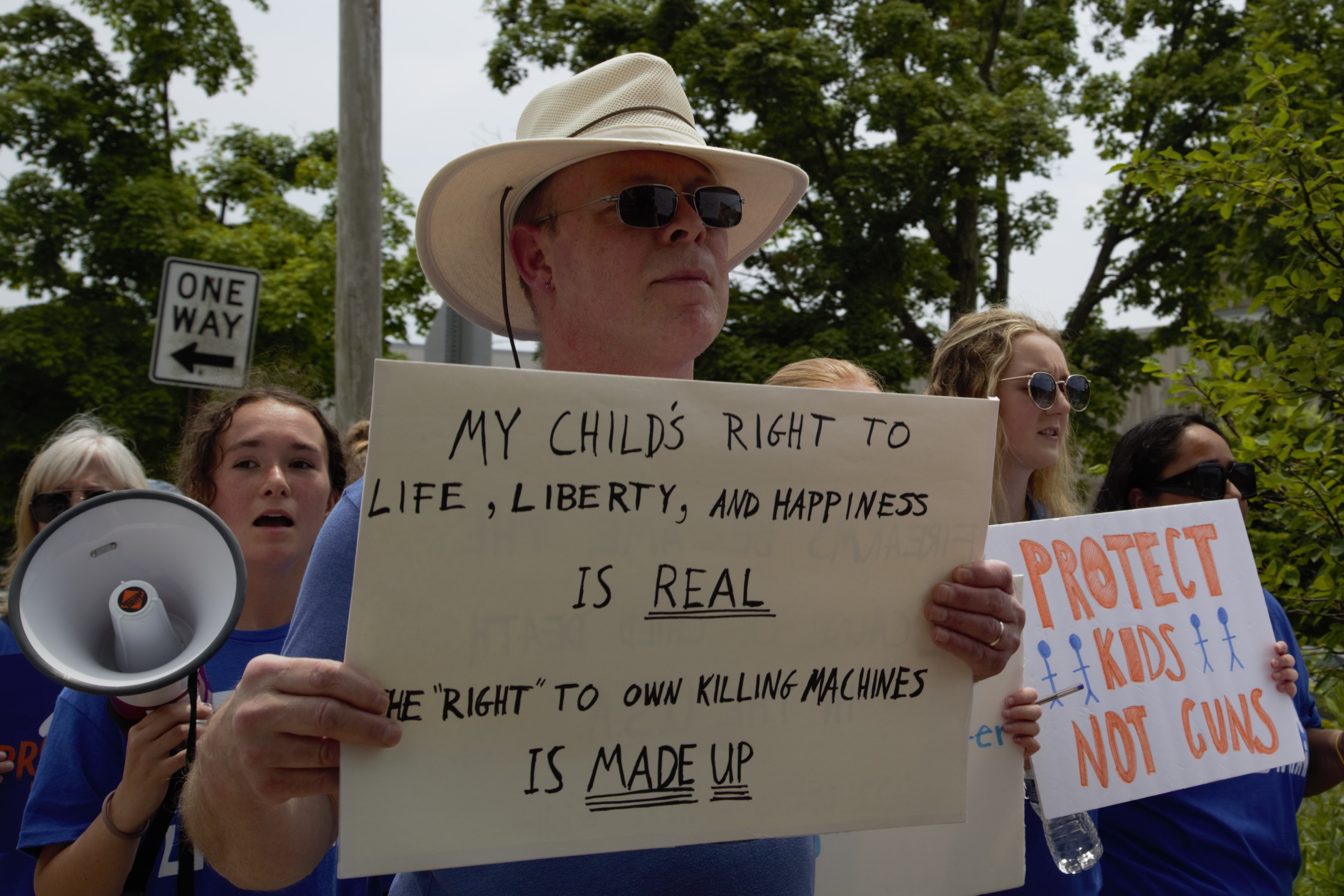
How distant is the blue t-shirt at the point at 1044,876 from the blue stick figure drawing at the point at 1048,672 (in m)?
0.23

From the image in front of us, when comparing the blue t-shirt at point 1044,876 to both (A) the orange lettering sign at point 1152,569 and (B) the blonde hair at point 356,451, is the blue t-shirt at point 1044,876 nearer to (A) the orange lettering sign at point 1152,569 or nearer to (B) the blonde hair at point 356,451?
(A) the orange lettering sign at point 1152,569

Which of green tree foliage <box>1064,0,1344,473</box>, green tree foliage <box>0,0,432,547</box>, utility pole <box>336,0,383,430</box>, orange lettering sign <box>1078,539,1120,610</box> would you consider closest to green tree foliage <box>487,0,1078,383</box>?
green tree foliage <box>1064,0,1344,473</box>

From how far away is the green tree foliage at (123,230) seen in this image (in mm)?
15352

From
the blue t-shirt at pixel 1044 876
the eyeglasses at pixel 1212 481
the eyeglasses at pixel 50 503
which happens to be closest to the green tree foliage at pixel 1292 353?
the eyeglasses at pixel 1212 481

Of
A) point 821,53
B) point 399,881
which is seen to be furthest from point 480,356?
point 821,53

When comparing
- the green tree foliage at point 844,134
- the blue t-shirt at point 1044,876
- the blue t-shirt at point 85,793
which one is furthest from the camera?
the green tree foliage at point 844,134

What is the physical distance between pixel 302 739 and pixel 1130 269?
15912 mm

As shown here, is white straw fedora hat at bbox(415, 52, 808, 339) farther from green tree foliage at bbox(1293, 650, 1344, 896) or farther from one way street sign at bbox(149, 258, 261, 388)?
one way street sign at bbox(149, 258, 261, 388)

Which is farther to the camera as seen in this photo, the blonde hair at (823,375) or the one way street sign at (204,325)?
the one way street sign at (204,325)

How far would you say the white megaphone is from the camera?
160cm

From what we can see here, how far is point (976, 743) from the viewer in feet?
6.30

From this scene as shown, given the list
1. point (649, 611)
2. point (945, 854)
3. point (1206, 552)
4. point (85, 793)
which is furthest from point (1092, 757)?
point (85, 793)

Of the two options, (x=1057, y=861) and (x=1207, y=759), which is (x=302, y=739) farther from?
(x=1207, y=759)

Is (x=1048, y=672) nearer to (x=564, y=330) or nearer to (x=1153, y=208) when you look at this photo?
(x=564, y=330)
